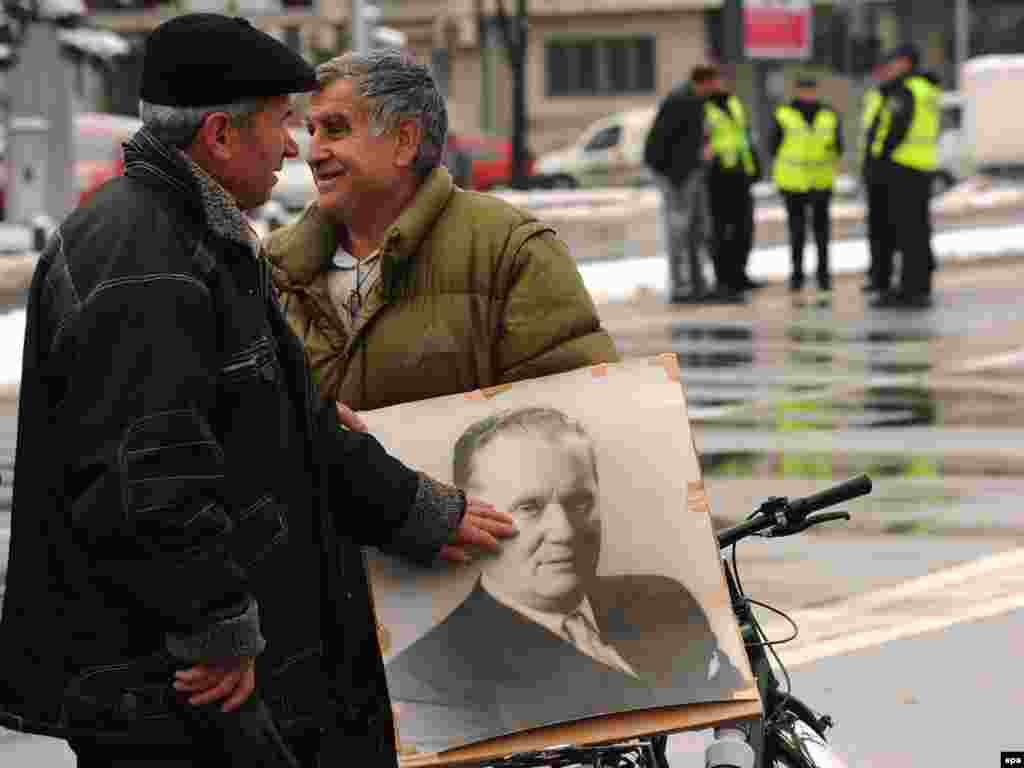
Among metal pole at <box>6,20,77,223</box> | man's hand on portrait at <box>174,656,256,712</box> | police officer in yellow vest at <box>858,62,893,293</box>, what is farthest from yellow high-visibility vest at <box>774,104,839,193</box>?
man's hand on portrait at <box>174,656,256,712</box>

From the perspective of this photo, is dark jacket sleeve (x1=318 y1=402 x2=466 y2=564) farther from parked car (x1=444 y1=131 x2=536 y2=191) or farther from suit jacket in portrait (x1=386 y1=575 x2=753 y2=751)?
parked car (x1=444 y1=131 x2=536 y2=191)

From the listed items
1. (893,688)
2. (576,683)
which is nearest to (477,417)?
(576,683)

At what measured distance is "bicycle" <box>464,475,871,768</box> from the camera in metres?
4.02

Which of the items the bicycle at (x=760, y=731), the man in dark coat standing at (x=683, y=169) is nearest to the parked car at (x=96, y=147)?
the man in dark coat standing at (x=683, y=169)

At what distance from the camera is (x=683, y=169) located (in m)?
20.7

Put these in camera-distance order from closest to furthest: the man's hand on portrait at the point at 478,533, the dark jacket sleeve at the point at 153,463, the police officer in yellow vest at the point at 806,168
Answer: the dark jacket sleeve at the point at 153,463, the man's hand on portrait at the point at 478,533, the police officer in yellow vest at the point at 806,168

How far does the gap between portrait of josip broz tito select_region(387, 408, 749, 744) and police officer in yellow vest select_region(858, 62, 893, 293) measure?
1637 centimetres

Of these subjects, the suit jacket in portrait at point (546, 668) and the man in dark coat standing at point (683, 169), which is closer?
the suit jacket in portrait at point (546, 668)

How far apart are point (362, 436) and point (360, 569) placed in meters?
0.26

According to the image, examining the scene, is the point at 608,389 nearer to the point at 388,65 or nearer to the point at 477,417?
the point at 477,417

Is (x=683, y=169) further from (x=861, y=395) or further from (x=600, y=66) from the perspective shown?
(x=600, y=66)

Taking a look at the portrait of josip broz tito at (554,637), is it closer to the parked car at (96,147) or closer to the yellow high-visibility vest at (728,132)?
the yellow high-visibility vest at (728,132)

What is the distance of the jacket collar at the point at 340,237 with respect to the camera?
4.62 meters

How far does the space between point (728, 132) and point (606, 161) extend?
105 ft
